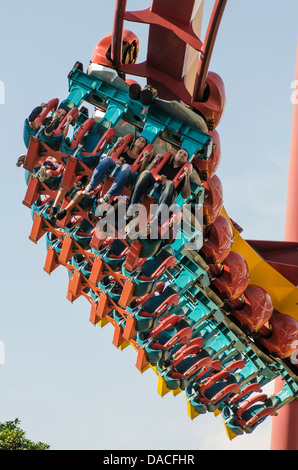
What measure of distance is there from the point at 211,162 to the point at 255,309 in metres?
2.92

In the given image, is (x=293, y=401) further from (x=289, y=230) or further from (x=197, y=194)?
(x=197, y=194)

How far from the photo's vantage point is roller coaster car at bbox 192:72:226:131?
11.6 meters

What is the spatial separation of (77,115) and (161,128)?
0.96m

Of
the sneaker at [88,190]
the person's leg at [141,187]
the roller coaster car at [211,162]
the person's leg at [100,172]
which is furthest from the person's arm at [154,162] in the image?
the roller coaster car at [211,162]

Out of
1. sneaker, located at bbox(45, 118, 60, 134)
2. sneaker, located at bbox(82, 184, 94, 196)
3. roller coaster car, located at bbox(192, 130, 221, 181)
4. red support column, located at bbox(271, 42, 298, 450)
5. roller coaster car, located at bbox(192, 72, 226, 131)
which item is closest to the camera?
sneaker, located at bbox(82, 184, 94, 196)

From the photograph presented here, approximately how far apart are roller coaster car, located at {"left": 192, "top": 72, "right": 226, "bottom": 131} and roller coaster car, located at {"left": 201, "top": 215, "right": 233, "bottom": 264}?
1791 millimetres

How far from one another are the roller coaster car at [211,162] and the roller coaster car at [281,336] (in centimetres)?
340

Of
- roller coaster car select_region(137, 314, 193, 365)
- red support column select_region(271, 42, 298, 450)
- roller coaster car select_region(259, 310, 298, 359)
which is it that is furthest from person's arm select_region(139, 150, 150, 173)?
red support column select_region(271, 42, 298, 450)

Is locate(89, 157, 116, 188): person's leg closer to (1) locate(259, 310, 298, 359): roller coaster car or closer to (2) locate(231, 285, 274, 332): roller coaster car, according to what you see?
(2) locate(231, 285, 274, 332): roller coaster car

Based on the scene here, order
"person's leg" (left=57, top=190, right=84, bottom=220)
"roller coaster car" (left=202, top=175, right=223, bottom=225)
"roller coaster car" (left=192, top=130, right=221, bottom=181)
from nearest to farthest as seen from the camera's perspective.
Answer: "person's leg" (left=57, top=190, right=84, bottom=220)
"roller coaster car" (left=192, top=130, right=221, bottom=181)
"roller coaster car" (left=202, top=175, right=223, bottom=225)

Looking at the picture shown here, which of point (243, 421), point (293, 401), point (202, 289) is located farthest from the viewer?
point (293, 401)

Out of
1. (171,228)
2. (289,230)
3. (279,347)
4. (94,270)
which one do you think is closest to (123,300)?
(94,270)

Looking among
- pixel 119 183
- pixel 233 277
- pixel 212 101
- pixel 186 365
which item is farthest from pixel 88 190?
pixel 186 365

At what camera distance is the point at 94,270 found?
1241 centimetres
